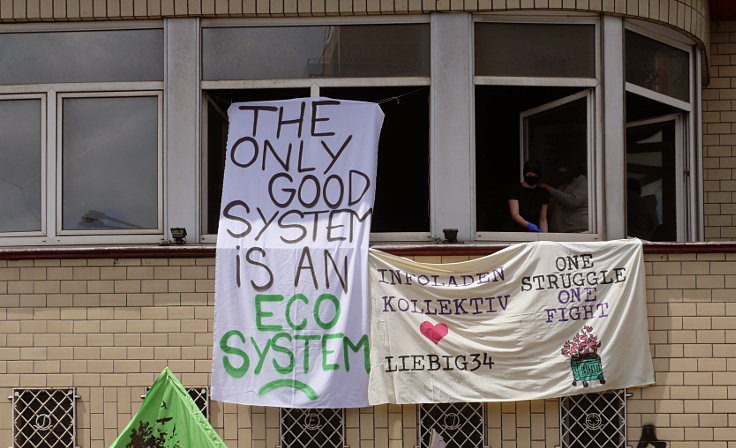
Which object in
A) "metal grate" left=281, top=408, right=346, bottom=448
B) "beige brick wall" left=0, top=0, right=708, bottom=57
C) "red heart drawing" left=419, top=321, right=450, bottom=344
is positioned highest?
"beige brick wall" left=0, top=0, right=708, bottom=57

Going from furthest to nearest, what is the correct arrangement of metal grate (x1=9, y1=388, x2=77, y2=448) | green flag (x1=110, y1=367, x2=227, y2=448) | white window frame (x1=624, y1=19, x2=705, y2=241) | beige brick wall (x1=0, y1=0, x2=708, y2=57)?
white window frame (x1=624, y1=19, x2=705, y2=241), beige brick wall (x1=0, y1=0, x2=708, y2=57), metal grate (x1=9, y1=388, x2=77, y2=448), green flag (x1=110, y1=367, x2=227, y2=448)

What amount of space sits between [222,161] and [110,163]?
90cm

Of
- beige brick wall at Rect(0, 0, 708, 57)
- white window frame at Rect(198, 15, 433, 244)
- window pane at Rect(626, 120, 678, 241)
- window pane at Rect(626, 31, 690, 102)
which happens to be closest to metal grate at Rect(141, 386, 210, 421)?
white window frame at Rect(198, 15, 433, 244)

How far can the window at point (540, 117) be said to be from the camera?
8.20 metres

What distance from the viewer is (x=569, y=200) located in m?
8.29

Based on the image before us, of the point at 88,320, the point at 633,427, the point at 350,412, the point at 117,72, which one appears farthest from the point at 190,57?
the point at 633,427

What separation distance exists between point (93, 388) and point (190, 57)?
2.66 m

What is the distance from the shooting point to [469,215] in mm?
8047

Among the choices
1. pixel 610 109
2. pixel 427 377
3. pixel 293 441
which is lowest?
pixel 293 441

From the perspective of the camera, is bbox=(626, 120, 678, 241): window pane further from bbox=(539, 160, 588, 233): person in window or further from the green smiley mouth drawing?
the green smiley mouth drawing

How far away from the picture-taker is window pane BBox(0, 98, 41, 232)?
8414 millimetres

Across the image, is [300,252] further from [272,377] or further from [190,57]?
[190,57]

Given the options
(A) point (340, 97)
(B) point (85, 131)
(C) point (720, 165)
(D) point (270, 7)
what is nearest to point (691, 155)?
(C) point (720, 165)

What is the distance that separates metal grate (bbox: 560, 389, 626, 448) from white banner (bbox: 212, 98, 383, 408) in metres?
1.54
